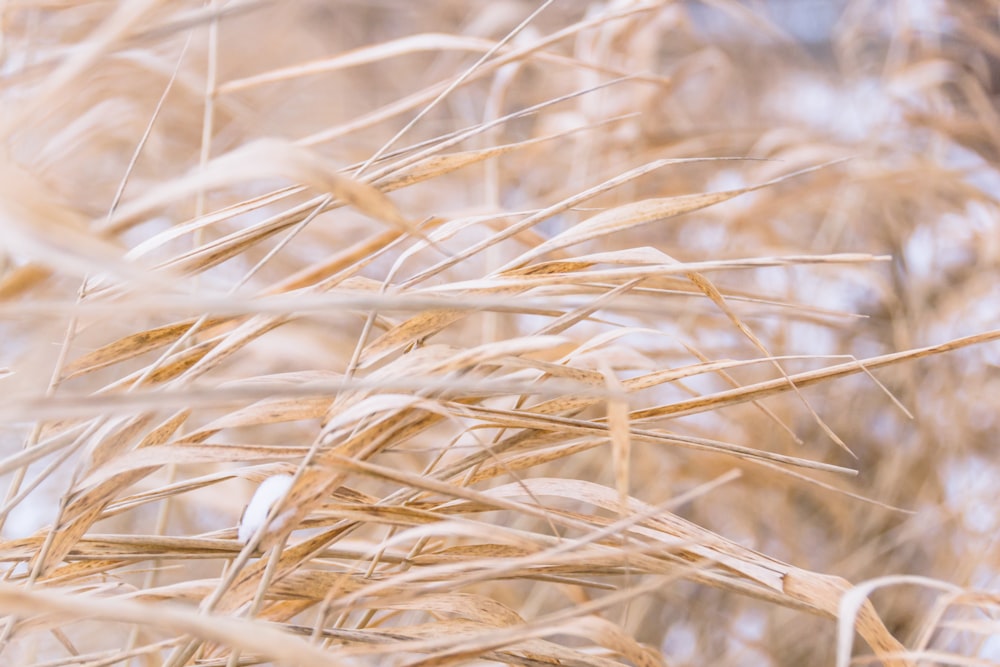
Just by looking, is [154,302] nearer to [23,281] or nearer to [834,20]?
[23,281]

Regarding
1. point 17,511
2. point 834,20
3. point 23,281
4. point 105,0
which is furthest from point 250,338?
point 834,20

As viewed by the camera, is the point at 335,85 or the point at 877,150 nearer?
the point at 877,150

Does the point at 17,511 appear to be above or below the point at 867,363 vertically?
below

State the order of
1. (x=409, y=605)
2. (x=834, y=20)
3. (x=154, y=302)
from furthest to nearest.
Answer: (x=834, y=20), (x=409, y=605), (x=154, y=302)

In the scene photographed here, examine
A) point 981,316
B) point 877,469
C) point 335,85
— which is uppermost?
point 335,85

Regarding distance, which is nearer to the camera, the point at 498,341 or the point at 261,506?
Result: the point at 261,506
